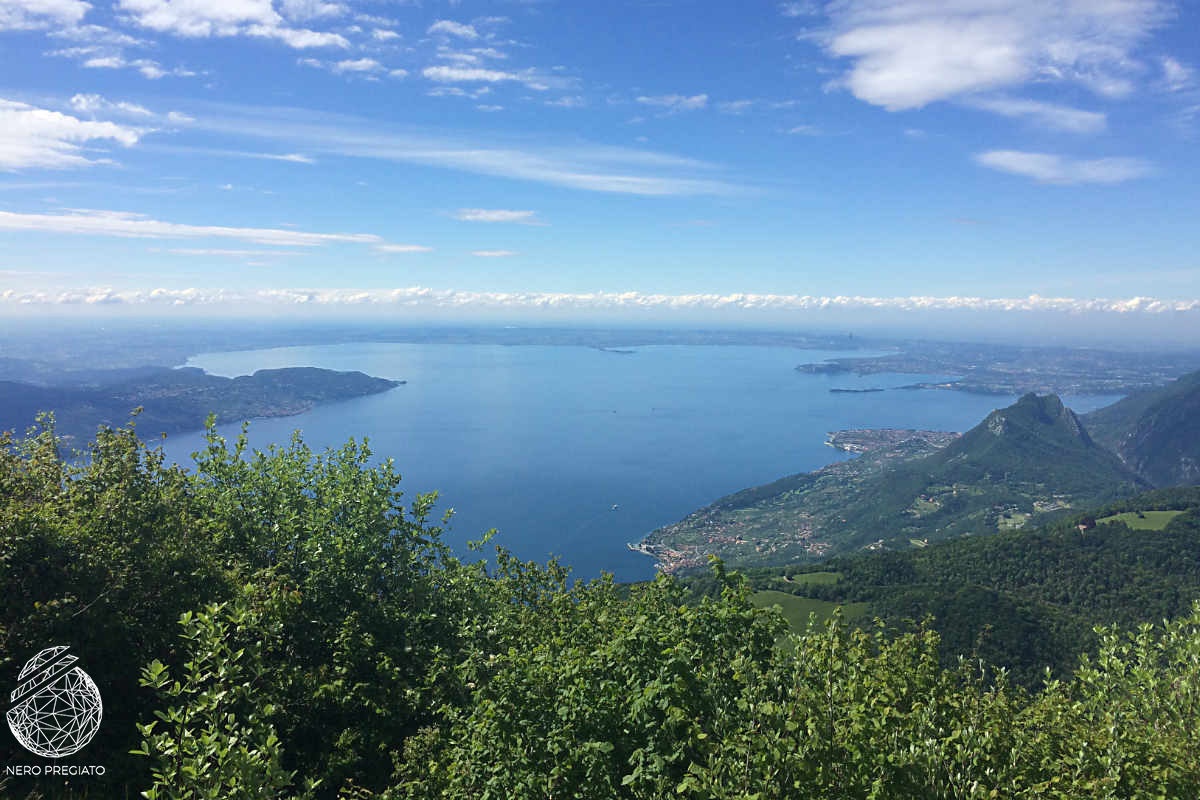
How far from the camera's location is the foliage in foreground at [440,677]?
18.3ft

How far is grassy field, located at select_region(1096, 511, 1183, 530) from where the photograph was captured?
102 metres

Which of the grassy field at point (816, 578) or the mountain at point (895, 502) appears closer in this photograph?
the grassy field at point (816, 578)

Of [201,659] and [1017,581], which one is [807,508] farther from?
[201,659]

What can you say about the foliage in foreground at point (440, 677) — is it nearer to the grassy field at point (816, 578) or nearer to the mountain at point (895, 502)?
the grassy field at point (816, 578)

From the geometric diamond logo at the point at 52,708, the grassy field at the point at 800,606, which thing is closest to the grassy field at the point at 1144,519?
the grassy field at the point at 800,606

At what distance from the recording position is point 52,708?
23.3 ft

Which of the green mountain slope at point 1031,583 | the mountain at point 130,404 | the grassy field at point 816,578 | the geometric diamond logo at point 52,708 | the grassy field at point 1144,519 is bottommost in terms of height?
the grassy field at point 816,578

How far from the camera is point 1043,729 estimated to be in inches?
344

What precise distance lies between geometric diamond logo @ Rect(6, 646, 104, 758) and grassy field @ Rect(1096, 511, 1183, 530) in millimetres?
139102

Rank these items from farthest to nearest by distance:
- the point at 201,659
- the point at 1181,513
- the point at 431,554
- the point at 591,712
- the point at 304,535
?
the point at 1181,513
the point at 431,554
the point at 304,535
the point at 591,712
the point at 201,659

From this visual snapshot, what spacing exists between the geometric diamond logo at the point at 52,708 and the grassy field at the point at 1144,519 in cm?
13910

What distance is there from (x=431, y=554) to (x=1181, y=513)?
475ft

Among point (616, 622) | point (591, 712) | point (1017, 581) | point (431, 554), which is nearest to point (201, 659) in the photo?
point (591, 712)

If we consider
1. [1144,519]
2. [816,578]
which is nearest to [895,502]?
[1144,519]
